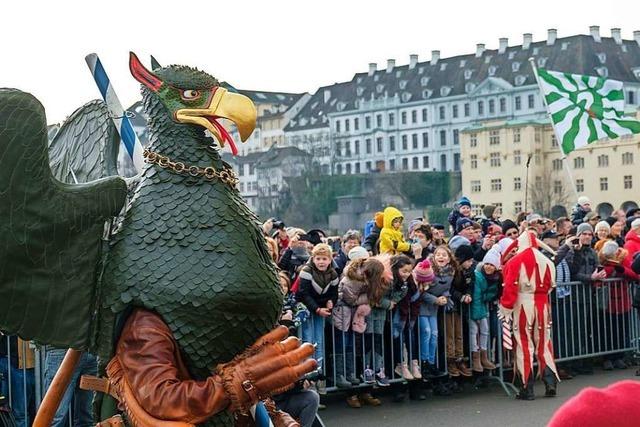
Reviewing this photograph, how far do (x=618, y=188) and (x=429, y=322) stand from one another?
88.1 m

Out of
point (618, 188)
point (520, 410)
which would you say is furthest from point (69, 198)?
point (618, 188)

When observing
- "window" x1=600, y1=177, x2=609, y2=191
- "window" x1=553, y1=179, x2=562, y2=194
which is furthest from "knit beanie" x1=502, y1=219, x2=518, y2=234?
"window" x1=553, y1=179, x2=562, y2=194

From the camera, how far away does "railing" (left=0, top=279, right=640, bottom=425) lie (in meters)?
9.62

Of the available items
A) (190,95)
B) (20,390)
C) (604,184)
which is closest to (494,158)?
(604,184)

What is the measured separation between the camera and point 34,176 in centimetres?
383

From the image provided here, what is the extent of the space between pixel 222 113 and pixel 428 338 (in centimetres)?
657

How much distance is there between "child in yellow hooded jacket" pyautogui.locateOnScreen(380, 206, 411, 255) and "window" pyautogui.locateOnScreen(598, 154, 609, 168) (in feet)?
287

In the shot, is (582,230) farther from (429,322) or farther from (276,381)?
(276,381)

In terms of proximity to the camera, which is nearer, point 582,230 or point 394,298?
point 394,298

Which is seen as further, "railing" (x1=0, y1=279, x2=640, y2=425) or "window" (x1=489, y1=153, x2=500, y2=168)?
"window" (x1=489, y1=153, x2=500, y2=168)

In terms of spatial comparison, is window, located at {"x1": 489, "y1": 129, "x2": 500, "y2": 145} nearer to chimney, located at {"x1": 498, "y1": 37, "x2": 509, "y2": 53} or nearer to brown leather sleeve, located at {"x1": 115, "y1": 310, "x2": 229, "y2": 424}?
chimney, located at {"x1": 498, "y1": 37, "x2": 509, "y2": 53}

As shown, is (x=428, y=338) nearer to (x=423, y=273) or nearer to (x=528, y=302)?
(x=423, y=273)

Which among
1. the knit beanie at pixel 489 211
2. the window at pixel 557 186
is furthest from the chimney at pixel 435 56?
the knit beanie at pixel 489 211

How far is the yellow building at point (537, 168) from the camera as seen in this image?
93.7 m
